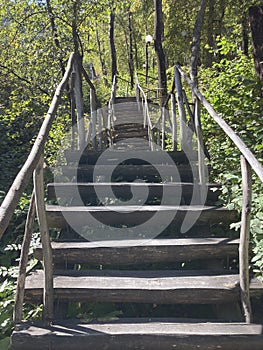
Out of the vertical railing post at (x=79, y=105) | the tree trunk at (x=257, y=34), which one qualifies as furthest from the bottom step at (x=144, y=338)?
the tree trunk at (x=257, y=34)

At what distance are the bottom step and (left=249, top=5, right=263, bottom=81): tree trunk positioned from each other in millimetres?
3135

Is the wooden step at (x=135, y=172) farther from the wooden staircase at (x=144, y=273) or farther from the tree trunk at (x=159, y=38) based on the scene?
the tree trunk at (x=159, y=38)

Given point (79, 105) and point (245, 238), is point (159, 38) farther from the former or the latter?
point (245, 238)

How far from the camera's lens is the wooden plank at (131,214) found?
277 cm

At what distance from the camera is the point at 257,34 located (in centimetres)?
417

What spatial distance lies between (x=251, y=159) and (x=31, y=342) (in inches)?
63.7

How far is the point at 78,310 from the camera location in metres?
2.31

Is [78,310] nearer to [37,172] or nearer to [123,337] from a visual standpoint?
[123,337]

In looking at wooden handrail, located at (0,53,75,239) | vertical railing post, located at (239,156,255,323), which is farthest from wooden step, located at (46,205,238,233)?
wooden handrail, located at (0,53,75,239)

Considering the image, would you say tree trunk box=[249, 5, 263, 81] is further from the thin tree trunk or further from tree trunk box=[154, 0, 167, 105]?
tree trunk box=[154, 0, 167, 105]

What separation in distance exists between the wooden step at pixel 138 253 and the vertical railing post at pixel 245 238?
1.13ft

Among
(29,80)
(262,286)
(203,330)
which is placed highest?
(29,80)

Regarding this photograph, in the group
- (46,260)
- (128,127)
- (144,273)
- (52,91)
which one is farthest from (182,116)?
(128,127)

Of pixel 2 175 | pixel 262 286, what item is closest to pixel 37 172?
pixel 262 286
